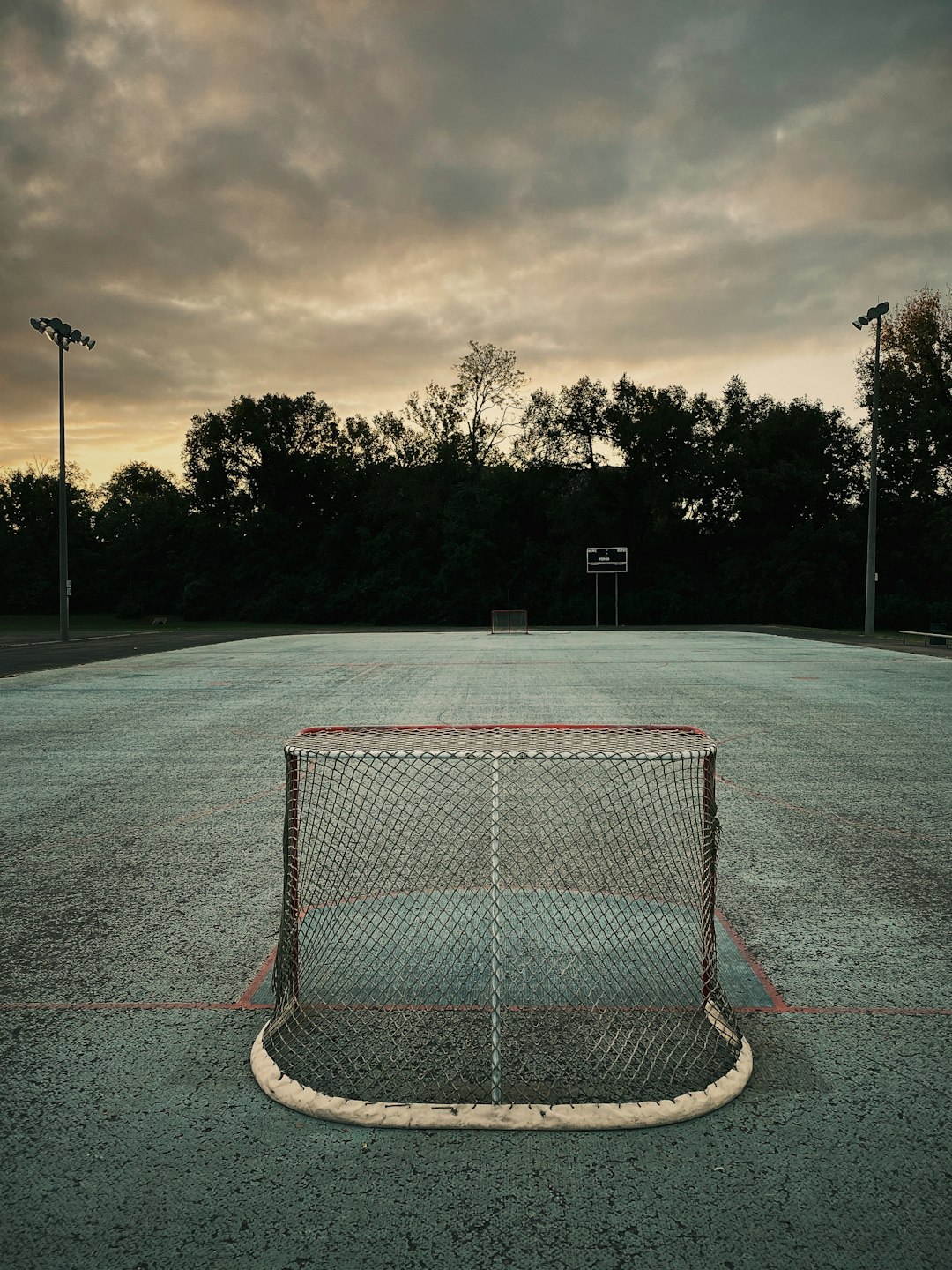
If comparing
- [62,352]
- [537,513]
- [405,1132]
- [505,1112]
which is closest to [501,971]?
[505,1112]

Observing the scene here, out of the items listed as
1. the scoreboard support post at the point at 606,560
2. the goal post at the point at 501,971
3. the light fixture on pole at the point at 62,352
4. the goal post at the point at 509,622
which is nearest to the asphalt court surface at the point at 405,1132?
the goal post at the point at 501,971

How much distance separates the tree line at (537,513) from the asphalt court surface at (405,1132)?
46.0 metres

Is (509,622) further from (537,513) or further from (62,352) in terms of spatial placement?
(62,352)

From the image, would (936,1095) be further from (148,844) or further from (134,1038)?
(148,844)

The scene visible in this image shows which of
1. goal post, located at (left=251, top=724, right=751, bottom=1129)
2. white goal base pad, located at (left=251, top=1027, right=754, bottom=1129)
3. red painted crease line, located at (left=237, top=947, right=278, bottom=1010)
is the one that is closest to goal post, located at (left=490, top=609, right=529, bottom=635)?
goal post, located at (left=251, top=724, right=751, bottom=1129)

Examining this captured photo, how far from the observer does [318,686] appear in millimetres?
17281

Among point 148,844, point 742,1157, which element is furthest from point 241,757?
point 742,1157

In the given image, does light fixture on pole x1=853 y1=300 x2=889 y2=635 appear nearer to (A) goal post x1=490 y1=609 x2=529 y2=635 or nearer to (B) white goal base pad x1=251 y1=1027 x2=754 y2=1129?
(A) goal post x1=490 y1=609 x2=529 y2=635

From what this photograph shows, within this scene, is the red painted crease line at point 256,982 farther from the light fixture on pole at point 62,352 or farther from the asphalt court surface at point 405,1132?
the light fixture on pole at point 62,352

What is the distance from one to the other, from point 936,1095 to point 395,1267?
2005mm

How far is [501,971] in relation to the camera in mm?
4086

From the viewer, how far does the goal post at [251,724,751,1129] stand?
10.7 feet

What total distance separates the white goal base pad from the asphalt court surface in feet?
0.13

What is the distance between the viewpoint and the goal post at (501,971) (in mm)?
3248
